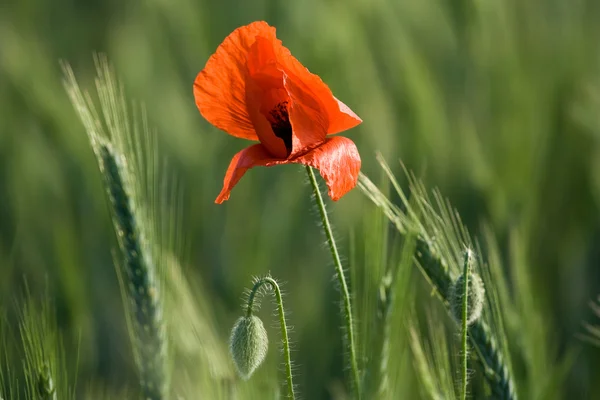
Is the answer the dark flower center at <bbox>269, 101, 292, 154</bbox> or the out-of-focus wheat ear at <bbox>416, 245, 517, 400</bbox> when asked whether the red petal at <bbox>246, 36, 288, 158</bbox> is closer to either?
the dark flower center at <bbox>269, 101, 292, 154</bbox>

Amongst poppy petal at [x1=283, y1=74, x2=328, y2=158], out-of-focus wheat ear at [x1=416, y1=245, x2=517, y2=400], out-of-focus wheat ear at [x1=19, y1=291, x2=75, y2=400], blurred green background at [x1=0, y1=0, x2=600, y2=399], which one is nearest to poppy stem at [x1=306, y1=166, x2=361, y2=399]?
poppy petal at [x1=283, y1=74, x2=328, y2=158]

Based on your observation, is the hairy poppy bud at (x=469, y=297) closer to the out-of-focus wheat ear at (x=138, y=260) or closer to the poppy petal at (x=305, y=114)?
the poppy petal at (x=305, y=114)

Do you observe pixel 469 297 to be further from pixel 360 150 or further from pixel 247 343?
pixel 360 150

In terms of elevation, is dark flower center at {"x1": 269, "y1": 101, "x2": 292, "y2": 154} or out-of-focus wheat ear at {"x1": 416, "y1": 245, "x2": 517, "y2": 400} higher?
dark flower center at {"x1": 269, "y1": 101, "x2": 292, "y2": 154}

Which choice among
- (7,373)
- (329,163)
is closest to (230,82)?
(329,163)

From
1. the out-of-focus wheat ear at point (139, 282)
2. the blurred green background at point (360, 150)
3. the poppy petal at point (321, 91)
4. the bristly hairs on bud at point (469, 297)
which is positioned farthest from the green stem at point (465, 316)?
the blurred green background at point (360, 150)

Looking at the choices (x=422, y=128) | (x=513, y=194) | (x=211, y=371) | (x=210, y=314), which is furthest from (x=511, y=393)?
(x=422, y=128)
